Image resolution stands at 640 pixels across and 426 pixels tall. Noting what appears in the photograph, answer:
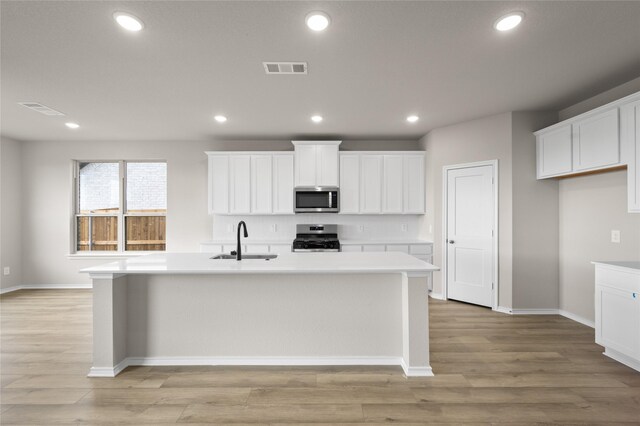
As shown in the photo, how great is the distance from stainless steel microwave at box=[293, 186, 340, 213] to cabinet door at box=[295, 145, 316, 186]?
0.39 feet

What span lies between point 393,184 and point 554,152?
2170 millimetres

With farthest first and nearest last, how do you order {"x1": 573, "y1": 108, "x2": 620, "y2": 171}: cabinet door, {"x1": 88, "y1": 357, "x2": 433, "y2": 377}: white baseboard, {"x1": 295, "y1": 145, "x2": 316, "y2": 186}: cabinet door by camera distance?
{"x1": 295, "y1": 145, "x2": 316, "y2": 186}: cabinet door → {"x1": 573, "y1": 108, "x2": 620, "y2": 171}: cabinet door → {"x1": 88, "y1": 357, "x2": 433, "y2": 377}: white baseboard

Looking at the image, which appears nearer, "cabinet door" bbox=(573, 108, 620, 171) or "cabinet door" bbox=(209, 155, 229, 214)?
"cabinet door" bbox=(573, 108, 620, 171)

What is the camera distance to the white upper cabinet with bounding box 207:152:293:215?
509cm

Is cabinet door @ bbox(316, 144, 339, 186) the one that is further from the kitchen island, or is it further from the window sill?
the window sill

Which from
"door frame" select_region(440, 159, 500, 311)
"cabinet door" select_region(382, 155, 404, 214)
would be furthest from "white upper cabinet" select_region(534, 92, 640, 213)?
A: "cabinet door" select_region(382, 155, 404, 214)

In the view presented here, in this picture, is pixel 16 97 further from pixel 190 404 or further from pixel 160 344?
pixel 190 404

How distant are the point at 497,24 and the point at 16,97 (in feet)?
15.8

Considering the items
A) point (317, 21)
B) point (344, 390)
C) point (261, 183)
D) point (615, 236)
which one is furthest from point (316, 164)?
point (615, 236)

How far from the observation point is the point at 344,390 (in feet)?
7.29

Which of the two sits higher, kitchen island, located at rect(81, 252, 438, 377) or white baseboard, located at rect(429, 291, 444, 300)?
kitchen island, located at rect(81, 252, 438, 377)

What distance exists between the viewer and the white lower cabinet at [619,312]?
2.45 metres

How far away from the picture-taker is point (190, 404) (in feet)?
6.81

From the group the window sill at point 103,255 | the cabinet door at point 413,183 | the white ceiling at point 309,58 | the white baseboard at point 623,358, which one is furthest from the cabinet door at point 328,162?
the white baseboard at point 623,358
